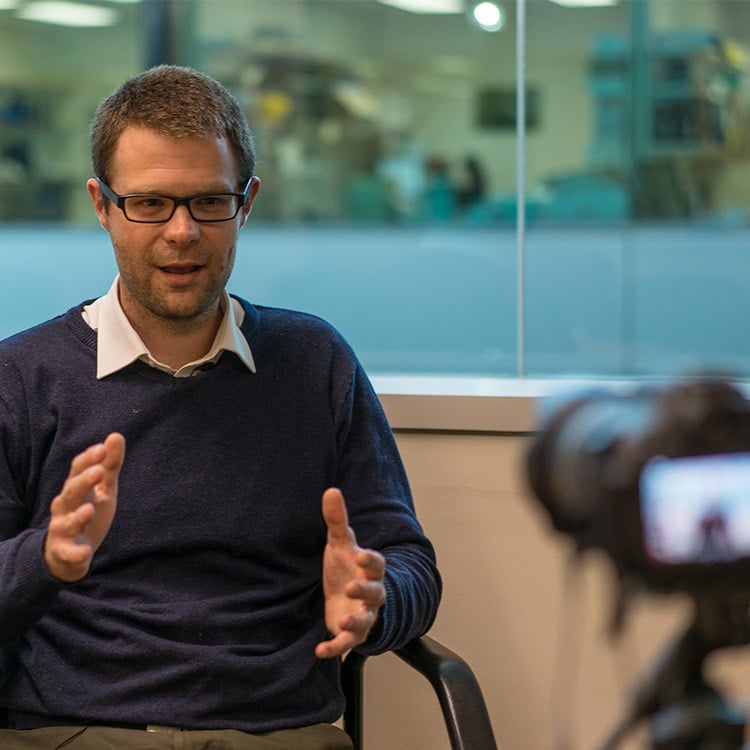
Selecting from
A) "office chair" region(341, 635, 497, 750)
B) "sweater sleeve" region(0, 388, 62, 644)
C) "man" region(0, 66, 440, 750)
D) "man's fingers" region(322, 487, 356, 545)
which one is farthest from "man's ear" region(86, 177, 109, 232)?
"office chair" region(341, 635, 497, 750)

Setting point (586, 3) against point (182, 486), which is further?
point (586, 3)

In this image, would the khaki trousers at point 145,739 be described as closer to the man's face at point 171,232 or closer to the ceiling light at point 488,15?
the man's face at point 171,232

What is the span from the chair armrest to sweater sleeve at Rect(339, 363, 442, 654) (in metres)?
0.05

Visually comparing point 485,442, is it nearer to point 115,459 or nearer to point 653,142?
point 115,459

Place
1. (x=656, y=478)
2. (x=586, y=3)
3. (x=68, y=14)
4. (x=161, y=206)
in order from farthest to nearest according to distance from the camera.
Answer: (x=68, y=14), (x=586, y=3), (x=161, y=206), (x=656, y=478)

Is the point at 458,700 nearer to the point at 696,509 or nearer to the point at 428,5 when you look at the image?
the point at 696,509

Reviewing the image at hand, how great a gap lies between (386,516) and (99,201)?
1.79 ft

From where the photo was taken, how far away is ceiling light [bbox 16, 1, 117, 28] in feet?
11.8

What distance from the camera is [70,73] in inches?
148

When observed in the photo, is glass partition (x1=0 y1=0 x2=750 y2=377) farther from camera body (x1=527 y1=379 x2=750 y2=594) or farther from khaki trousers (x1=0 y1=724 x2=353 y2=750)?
camera body (x1=527 y1=379 x2=750 y2=594)

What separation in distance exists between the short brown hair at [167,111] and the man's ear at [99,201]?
17 mm

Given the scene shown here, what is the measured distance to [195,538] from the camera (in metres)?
1.52

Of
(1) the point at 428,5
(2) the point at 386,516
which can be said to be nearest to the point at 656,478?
(2) the point at 386,516

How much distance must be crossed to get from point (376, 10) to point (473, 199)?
88 cm
